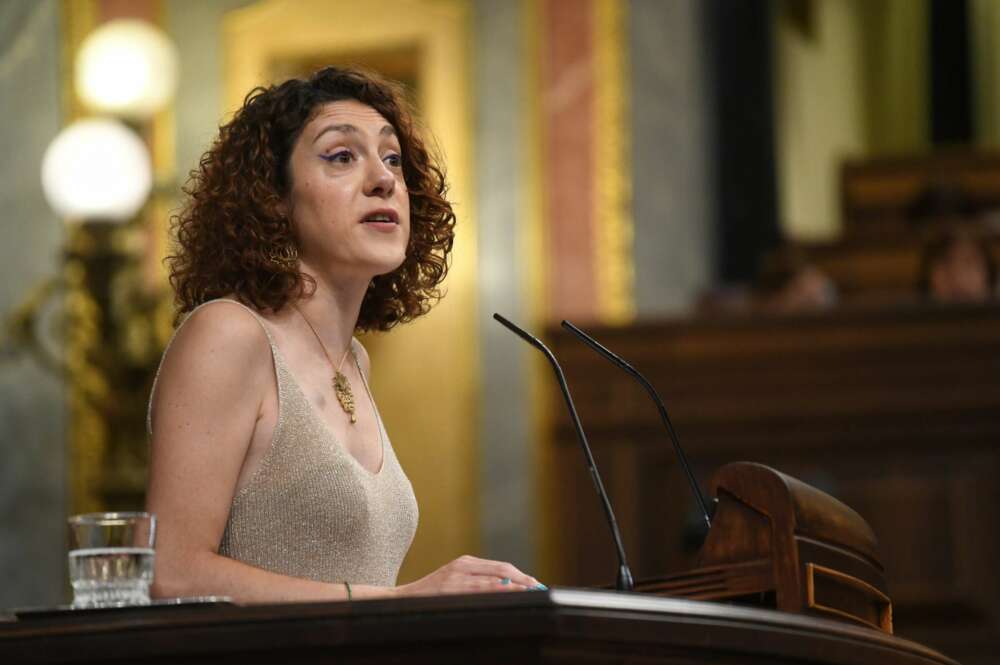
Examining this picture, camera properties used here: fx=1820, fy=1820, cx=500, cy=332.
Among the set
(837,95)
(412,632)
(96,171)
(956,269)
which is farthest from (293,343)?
(837,95)

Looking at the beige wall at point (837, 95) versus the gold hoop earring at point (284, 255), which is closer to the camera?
the gold hoop earring at point (284, 255)

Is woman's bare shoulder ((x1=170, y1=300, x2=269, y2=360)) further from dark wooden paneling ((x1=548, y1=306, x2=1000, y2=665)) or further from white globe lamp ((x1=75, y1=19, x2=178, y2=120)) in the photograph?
white globe lamp ((x1=75, y1=19, x2=178, y2=120))

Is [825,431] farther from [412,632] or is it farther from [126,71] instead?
[412,632]

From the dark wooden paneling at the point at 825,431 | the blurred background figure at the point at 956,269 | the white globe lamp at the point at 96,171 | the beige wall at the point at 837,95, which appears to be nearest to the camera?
the dark wooden paneling at the point at 825,431

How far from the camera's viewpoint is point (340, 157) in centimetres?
229

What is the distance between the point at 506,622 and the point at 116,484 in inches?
191

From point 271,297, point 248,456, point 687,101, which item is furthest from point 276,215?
point 687,101

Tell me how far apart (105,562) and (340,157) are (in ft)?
2.51

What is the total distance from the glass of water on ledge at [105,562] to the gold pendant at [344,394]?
0.57 metres

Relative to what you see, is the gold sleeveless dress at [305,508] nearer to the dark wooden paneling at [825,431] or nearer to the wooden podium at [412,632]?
the wooden podium at [412,632]

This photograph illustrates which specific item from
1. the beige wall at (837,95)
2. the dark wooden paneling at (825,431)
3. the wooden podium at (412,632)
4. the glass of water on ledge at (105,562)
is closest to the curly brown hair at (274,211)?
the glass of water on ledge at (105,562)

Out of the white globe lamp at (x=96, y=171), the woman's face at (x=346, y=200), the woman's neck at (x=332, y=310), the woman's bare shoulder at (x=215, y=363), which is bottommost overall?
the woman's bare shoulder at (x=215, y=363)

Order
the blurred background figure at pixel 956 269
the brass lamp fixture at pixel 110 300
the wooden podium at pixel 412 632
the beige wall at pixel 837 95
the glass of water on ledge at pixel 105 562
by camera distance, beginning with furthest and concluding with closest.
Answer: the beige wall at pixel 837 95 < the blurred background figure at pixel 956 269 < the brass lamp fixture at pixel 110 300 < the glass of water on ledge at pixel 105 562 < the wooden podium at pixel 412 632

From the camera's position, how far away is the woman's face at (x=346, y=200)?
7.32ft
